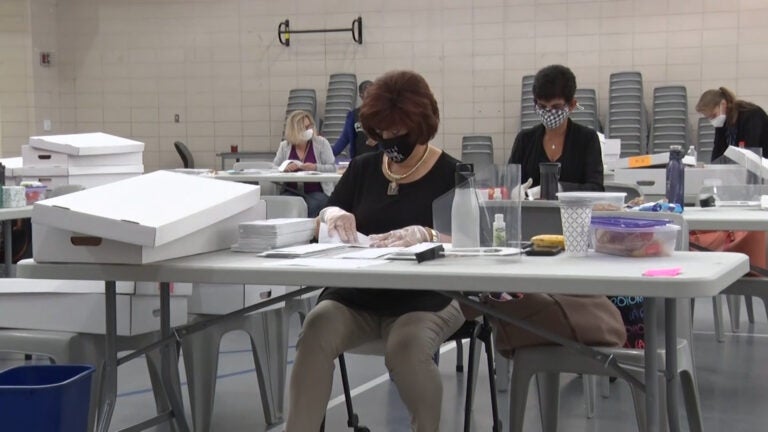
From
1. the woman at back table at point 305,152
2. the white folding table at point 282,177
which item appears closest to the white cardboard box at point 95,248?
the white folding table at point 282,177

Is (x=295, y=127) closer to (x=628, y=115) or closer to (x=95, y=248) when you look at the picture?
(x=628, y=115)

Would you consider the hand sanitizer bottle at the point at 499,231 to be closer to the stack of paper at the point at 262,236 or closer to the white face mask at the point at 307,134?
the stack of paper at the point at 262,236

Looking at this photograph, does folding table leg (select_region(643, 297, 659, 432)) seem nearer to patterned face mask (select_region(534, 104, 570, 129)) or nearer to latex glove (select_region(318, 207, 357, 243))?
latex glove (select_region(318, 207, 357, 243))

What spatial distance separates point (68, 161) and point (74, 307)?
3.05m

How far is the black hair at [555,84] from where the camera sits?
4.01 metres

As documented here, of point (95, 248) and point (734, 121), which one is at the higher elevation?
point (734, 121)

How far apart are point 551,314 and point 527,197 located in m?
1.35

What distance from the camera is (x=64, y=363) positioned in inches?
107

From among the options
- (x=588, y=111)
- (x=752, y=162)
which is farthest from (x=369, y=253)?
(x=588, y=111)

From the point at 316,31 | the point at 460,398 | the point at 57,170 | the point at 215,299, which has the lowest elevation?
the point at 460,398

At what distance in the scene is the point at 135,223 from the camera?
2111 millimetres

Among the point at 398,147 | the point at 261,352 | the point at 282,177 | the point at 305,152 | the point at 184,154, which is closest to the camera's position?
the point at 398,147

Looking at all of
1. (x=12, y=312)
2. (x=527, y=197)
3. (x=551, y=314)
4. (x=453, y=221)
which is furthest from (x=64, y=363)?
(x=527, y=197)

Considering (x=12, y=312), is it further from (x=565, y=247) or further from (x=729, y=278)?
(x=729, y=278)
